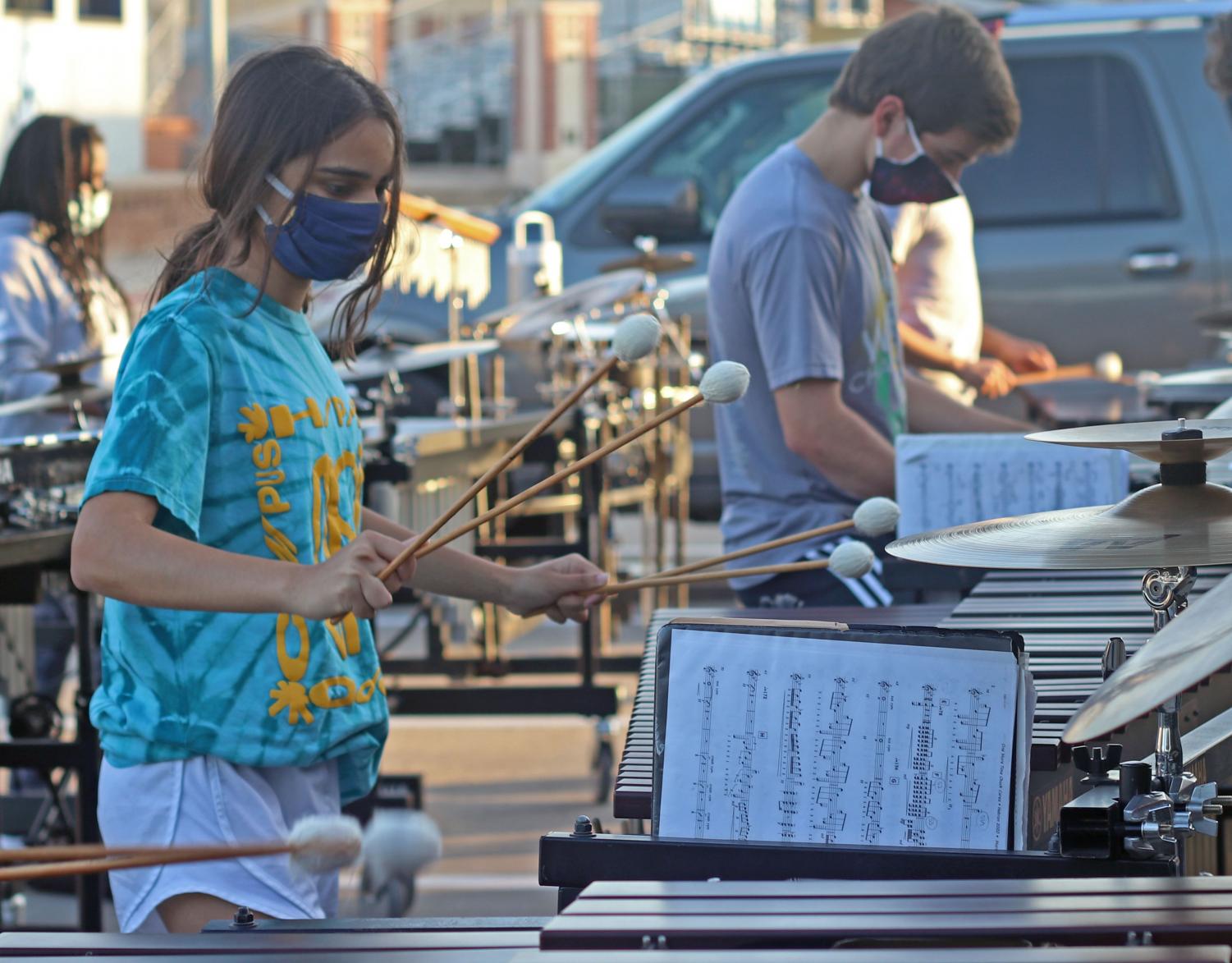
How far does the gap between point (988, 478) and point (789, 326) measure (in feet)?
1.47

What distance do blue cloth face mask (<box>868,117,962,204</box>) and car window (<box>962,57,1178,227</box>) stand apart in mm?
3918

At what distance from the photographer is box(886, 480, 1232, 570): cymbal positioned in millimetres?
2092

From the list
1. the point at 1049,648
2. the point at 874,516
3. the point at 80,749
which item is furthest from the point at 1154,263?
the point at 874,516

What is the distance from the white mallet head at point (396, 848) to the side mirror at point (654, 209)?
5.39 m

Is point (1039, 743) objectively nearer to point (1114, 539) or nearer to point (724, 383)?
point (1114, 539)

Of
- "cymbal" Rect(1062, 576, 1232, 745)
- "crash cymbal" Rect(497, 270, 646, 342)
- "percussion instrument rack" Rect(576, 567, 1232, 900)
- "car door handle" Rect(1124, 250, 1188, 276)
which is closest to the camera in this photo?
"cymbal" Rect(1062, 576, 1232, 745)

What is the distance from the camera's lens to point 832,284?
3570 mm

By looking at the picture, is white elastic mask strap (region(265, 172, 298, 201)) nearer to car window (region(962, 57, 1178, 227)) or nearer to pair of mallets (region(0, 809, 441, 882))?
pair of mallets (region(0, 809, 441, 882))

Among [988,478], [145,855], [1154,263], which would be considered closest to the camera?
[145,855]

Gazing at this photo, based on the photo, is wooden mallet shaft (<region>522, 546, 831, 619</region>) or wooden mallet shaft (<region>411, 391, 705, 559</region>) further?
wooden mallet shaft (<region>522, 546, 831, 619</region>)

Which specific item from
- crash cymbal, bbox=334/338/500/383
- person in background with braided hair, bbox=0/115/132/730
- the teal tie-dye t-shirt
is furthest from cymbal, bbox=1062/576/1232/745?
crash cymbal, bbox=334/338/500/383

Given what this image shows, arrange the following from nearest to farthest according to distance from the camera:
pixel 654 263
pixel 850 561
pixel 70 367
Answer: pixel 850 561 < pixel 70 367 < pixel 654 263

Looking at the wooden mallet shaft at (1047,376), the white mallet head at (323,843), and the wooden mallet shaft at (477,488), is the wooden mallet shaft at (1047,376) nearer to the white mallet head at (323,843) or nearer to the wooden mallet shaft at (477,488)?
the wooden mallet shaft at (477,488)

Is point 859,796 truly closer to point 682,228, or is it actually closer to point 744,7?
point 682,228
